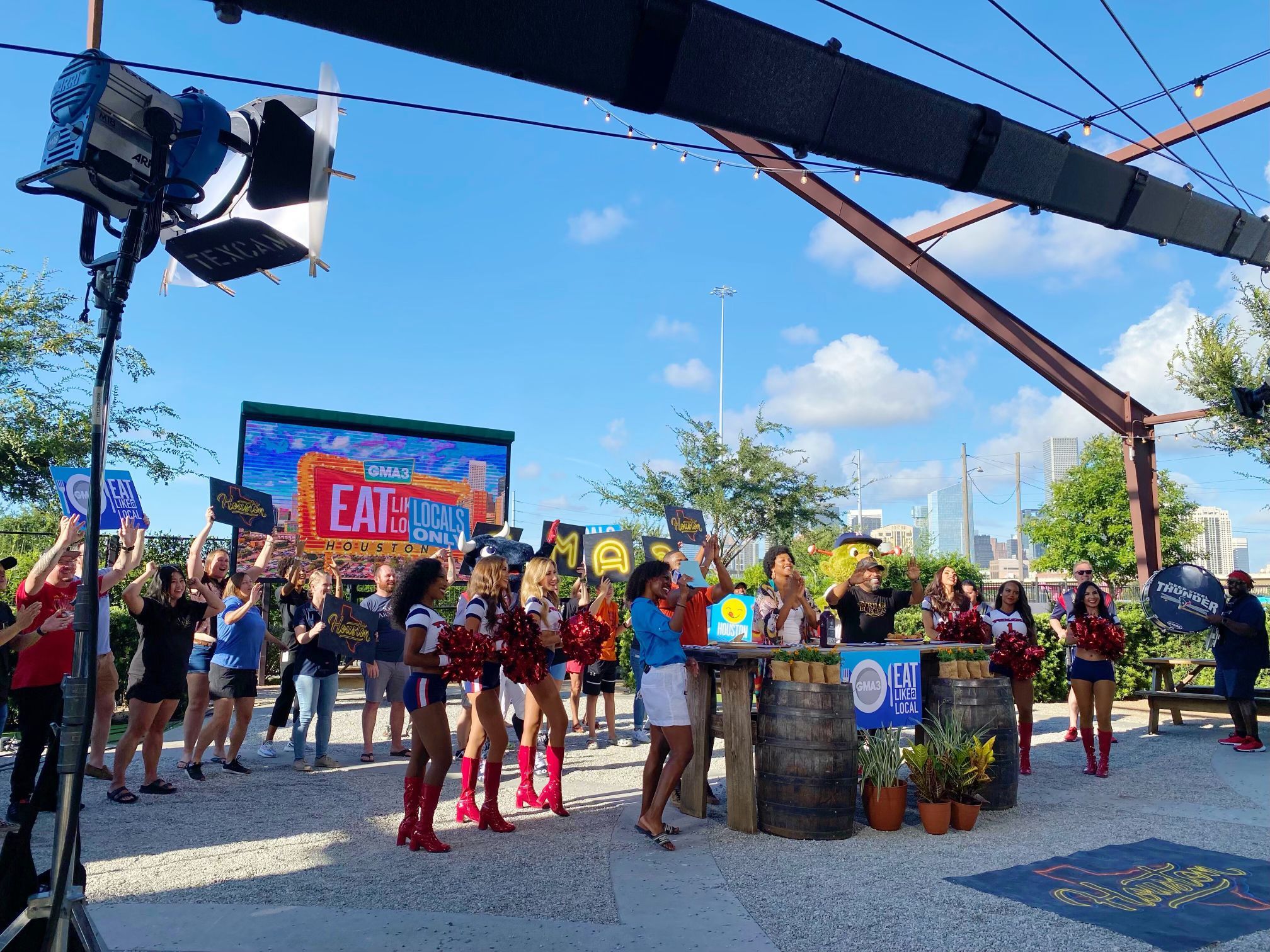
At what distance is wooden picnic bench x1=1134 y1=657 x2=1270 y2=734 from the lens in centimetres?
1141

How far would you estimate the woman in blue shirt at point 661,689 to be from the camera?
6.38 metres

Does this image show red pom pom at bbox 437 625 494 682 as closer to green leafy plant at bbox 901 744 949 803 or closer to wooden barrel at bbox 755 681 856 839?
wooden barrel at bbox 755 681 856 839

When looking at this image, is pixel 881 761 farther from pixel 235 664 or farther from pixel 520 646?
pixel 235 664

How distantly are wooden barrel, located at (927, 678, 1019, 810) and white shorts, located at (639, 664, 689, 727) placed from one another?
2.42 metres

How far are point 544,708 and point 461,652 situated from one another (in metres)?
1.24

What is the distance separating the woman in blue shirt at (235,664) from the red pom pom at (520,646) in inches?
118

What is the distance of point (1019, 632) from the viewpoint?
9.24m

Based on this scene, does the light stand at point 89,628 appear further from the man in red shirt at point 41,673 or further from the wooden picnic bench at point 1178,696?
the wooden picnic bench at point 1178,696

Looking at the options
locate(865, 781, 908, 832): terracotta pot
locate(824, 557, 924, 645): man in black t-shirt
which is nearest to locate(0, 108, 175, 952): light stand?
locate(865, 781, 908, 832): terracotta pot

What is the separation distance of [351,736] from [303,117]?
A: 895 cm

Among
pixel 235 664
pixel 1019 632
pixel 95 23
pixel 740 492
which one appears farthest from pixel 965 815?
pixel 740 492

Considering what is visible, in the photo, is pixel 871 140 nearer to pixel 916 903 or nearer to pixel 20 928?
pixel 916 903

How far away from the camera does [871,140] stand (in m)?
4.26

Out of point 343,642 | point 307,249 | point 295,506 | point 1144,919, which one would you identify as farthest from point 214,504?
point 1144,919
